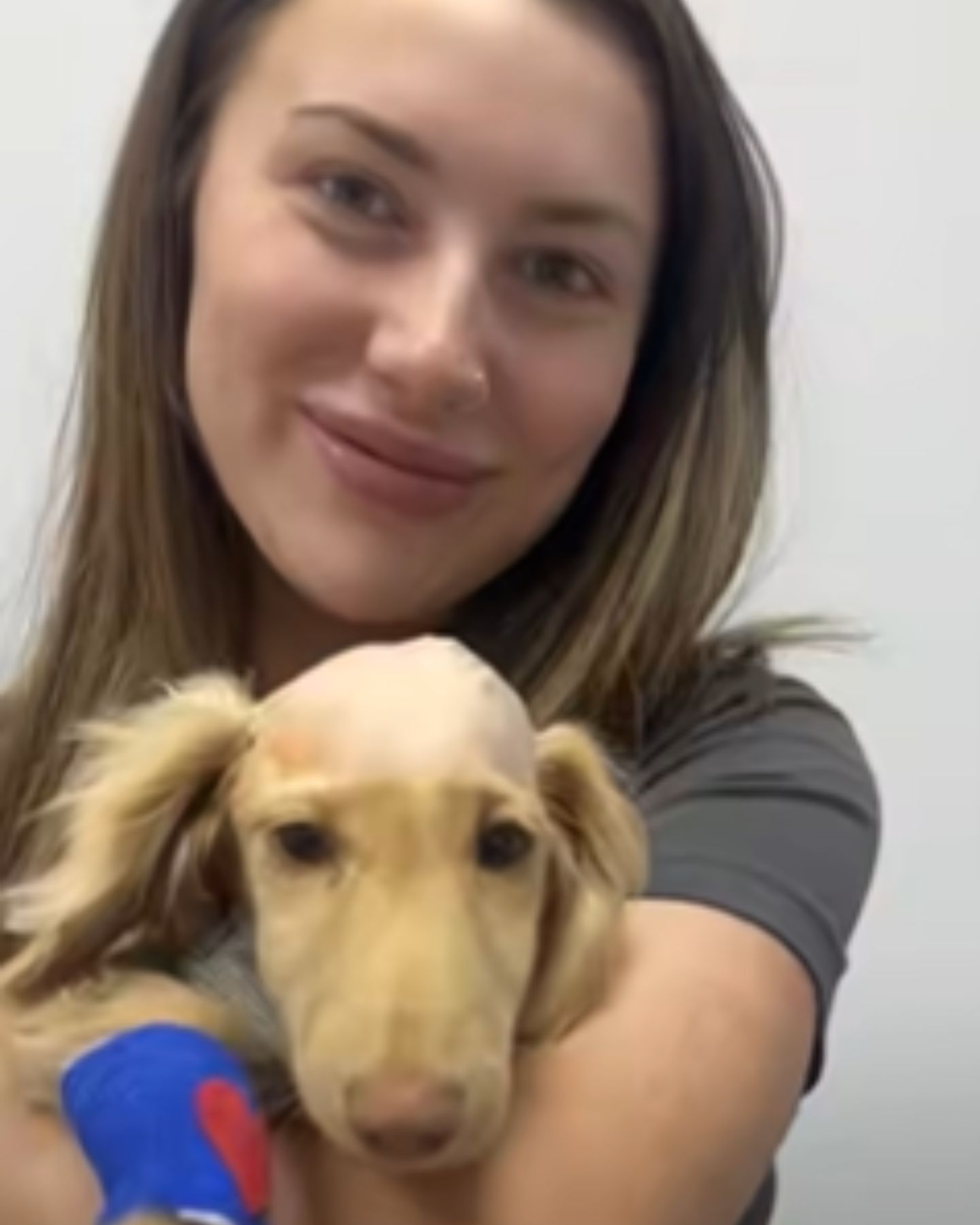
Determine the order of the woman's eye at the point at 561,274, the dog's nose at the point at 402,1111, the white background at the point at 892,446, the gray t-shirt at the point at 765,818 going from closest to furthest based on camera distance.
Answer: the dog's nose at the point at 402,1111 < the gray t-shirt at the point at 765,818 < the woman's eye at the point at 561,274 < the white background at the point at 892,446

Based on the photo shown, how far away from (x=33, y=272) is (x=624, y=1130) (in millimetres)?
833

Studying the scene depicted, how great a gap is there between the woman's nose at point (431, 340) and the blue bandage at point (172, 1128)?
255 mm

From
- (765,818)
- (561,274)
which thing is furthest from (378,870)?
(561,274)

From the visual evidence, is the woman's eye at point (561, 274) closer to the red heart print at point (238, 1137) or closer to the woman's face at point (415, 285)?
the woman's face at point (415, 285)

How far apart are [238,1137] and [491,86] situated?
35cm

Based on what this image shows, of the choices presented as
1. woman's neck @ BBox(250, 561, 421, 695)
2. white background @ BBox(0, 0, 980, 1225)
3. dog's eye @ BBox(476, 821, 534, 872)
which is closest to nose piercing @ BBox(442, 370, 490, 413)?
woman's neck @ BBox(250, 561, 421, 695)

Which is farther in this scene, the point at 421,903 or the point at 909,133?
the point at 909,133

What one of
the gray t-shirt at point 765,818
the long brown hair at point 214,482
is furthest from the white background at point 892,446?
the gray t-shirt at point 765,818

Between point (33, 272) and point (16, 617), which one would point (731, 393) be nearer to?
point (16, 617)

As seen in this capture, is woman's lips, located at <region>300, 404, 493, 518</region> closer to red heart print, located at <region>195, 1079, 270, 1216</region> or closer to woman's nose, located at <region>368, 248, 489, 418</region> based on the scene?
woman's nose, located at <region>368, 248, 489, 418</region>

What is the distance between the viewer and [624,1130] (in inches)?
22.8

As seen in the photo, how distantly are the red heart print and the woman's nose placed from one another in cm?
27

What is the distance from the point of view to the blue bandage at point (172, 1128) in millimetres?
522

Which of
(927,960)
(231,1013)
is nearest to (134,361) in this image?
(231,1013)
